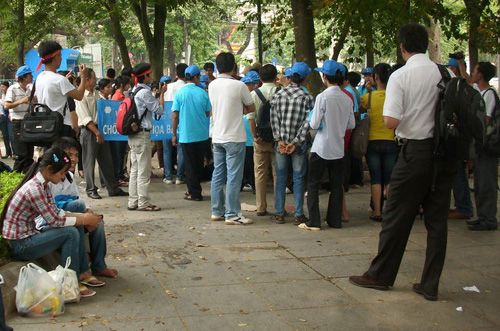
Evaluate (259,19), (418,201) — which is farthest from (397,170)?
(259,19)

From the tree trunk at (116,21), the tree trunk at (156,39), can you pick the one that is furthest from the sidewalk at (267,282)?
the tree trunk at (116,21)

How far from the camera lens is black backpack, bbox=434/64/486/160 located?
215 inches

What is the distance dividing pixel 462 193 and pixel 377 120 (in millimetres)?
1472

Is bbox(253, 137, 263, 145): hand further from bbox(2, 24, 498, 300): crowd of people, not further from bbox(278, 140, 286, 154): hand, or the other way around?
bbox(278, 140, 286, 154): hand

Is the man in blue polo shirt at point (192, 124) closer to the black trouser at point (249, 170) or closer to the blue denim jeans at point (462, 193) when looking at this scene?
the black trouser at point (249, 170)

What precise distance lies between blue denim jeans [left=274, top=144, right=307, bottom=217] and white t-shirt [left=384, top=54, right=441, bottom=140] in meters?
2.97

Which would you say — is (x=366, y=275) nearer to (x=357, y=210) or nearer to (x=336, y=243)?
(x=336, y=243)

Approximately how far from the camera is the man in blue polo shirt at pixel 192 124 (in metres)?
10.3

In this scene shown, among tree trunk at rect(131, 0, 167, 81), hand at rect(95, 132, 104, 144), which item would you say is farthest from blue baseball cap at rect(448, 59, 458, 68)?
tree trunk at rect(131, 0, 167, 81)

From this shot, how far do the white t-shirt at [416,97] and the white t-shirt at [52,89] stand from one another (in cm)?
382

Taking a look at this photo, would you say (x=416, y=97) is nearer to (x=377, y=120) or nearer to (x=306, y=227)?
(x=377, y=120)

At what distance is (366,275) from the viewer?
6.09 m

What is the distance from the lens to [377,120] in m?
8.58

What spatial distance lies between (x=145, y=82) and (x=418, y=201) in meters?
4.82
